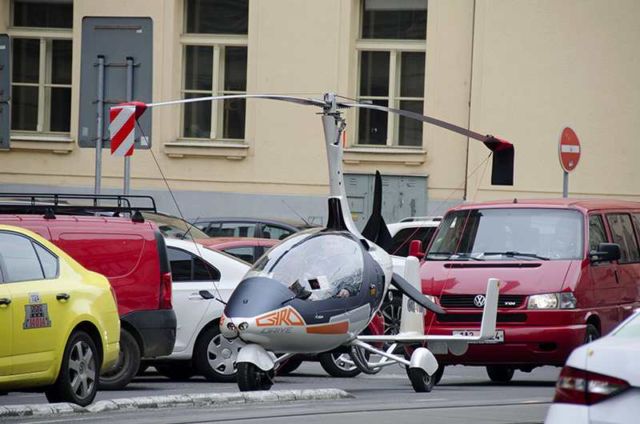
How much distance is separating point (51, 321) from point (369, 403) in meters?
2.82

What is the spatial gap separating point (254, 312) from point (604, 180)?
16549mm

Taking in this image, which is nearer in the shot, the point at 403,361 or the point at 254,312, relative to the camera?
the point at 254,312

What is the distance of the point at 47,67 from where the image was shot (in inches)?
1288

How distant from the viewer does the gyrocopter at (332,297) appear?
1462 cm

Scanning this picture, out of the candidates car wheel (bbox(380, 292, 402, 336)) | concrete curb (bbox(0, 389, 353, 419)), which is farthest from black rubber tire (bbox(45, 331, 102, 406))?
car wheel (bbox(380, 292, 402, 336))

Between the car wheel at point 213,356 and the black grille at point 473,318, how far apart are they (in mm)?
2064

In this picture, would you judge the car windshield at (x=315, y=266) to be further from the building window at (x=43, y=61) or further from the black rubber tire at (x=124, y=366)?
the building window at (x=43, y=61)

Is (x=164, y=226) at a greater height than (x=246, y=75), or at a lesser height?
lesser

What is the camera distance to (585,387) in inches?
295

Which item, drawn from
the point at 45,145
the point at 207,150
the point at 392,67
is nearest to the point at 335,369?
the point at 207,150

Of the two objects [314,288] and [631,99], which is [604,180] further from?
[314,288]

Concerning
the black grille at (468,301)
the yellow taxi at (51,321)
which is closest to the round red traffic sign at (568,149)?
the black grille at (468,301)

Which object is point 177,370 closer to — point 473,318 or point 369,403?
point 473,318

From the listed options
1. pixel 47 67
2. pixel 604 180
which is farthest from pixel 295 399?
pixel 47 67
